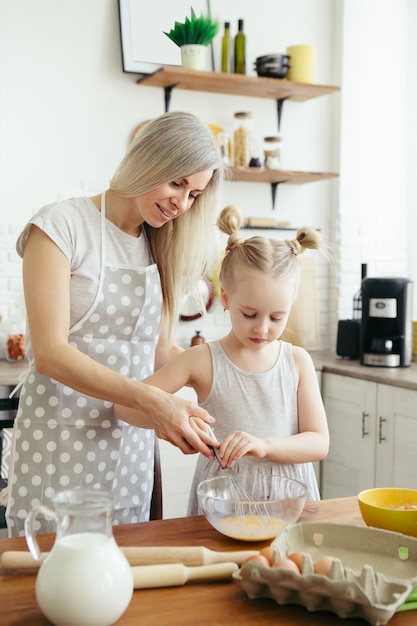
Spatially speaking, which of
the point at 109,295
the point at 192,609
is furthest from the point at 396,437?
the point at 192,609

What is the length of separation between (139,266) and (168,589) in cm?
95

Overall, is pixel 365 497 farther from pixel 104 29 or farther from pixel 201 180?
pixel 104 29

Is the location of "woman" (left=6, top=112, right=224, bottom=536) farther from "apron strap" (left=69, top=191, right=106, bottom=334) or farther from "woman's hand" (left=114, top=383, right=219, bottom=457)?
"woman's hand" (left=114, top=383, right=219, bottom=457)

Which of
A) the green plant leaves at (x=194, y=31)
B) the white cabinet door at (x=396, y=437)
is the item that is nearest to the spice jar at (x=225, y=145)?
the green plant leaves at (x=194, y=31)

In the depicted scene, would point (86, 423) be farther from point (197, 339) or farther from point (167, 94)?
point (167, 94)

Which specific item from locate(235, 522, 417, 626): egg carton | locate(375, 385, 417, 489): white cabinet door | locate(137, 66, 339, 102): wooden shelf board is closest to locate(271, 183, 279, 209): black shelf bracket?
locate(137, 66, 339, 102): wooden shelf board

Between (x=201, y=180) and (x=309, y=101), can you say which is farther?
(x=309, y=101)

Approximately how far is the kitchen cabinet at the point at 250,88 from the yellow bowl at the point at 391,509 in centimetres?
242

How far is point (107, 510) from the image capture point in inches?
39.8

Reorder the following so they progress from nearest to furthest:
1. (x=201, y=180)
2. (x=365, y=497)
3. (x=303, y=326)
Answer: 1. (x=365, y=497)
2. (x=201, y=180)
3. (x=303, y=326)

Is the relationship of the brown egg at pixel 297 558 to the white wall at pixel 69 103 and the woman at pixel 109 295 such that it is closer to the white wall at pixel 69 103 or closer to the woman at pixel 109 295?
the woman at pixel 109 295

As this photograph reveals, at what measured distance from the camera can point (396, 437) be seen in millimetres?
3385

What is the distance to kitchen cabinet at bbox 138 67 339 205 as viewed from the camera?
3.71 m

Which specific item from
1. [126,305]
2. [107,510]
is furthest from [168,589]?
[126,305]
